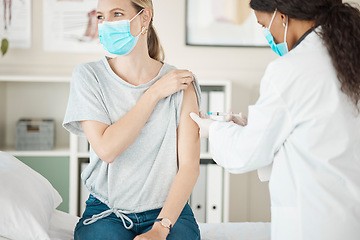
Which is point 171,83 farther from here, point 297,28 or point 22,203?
point 22,203

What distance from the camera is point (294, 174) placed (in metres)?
1.15

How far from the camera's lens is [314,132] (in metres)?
1.12

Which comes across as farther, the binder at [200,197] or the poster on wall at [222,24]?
the poster on wall at [222,24]

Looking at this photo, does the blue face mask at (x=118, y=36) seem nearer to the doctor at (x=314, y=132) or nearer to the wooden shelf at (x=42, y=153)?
the doctor at (x=314, y=132)

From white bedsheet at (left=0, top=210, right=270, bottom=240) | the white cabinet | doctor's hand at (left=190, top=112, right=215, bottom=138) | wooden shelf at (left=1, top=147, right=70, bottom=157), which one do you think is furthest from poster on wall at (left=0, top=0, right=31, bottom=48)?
doctor's hand at (left=190, top=112, right=215, bottom=138)

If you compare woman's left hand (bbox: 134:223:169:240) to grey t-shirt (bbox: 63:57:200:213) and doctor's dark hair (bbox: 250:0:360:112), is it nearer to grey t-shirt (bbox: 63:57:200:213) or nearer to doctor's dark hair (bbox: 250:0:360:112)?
grey t-shirt (bbox: 63:57:200:213)

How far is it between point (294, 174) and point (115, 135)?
1.71 ft

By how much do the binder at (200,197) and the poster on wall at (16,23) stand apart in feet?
4.36

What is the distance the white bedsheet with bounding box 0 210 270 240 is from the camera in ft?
5.10

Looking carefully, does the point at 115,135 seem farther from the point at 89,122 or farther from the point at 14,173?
the point at 14,173

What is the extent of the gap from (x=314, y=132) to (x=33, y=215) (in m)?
0.82

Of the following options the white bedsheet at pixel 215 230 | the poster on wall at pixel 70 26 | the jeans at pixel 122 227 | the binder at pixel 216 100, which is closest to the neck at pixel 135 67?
the jeans at pixel 122 227

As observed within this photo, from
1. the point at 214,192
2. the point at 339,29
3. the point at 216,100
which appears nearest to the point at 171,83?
the point at 339,29

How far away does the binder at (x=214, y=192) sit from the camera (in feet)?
8.84
